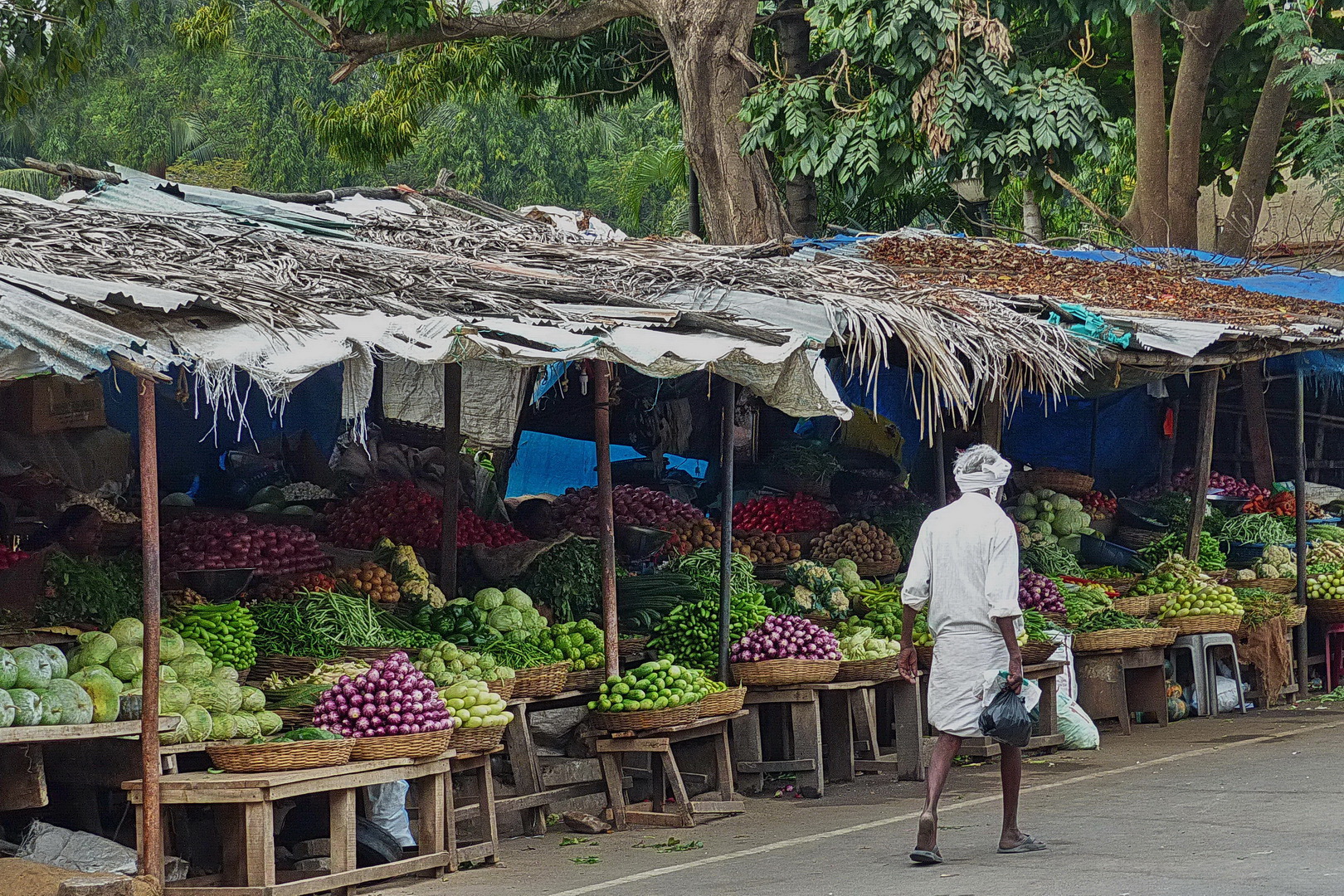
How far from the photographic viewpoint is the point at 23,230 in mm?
7316

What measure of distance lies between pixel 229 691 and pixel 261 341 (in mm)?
1550

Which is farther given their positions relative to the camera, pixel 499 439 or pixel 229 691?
pixel 499 439

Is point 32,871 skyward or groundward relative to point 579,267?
groundward

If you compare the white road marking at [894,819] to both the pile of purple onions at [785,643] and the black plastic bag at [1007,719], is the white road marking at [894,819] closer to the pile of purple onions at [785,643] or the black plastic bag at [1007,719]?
the pile of purple onions at [785,643]

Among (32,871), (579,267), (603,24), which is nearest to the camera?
(32,871)

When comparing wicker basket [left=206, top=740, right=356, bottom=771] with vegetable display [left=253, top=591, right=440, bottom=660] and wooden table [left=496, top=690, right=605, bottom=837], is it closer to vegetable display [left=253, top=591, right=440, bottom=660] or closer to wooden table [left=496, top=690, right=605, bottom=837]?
vegetable display [left=253, top=591, right=440, bottom=660]

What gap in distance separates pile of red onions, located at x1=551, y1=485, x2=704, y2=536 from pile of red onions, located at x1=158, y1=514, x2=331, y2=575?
2265 mm

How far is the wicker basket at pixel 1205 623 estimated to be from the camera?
11.0m

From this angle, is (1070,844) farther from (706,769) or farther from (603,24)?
(603,24)

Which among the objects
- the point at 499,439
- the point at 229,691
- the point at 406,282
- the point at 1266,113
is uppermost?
the point at 1266,113

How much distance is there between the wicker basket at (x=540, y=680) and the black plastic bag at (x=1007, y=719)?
2426 millimetres

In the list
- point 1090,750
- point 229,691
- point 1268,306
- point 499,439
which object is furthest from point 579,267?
point 1268,306

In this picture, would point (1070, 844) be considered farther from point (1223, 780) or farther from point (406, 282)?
point (406, 282)

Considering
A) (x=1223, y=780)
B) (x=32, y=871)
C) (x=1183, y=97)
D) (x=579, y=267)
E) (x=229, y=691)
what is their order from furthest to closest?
(x=1183, y=97) < (x=579, y=267) < (x=1223, y=780) < (x=229, y=691) < (x=32, y=871)
